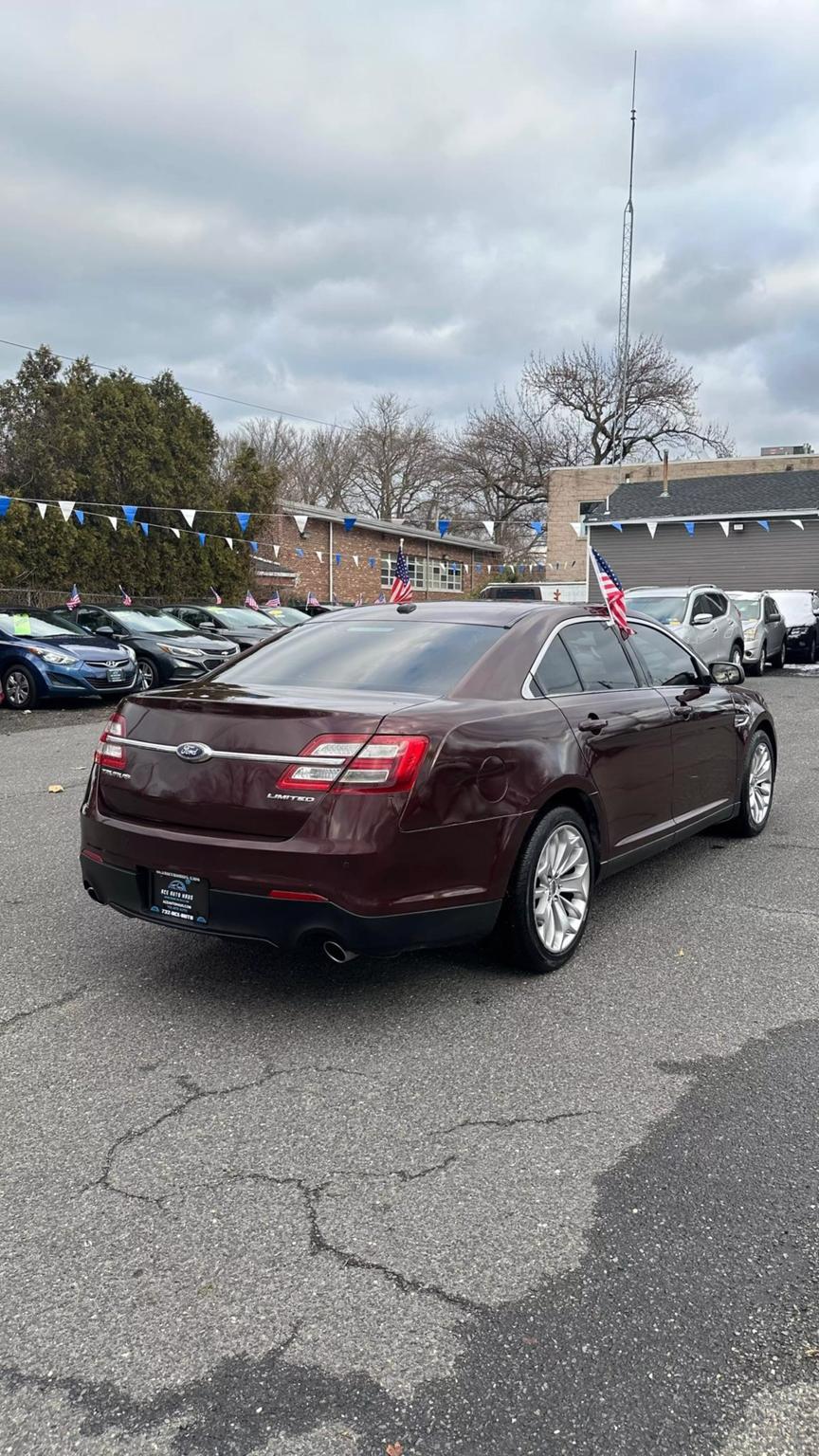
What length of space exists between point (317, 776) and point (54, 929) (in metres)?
2.01

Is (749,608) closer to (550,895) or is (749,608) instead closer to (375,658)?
(375,658)

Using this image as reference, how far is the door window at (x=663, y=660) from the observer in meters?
5.46

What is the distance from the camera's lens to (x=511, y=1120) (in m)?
2.98

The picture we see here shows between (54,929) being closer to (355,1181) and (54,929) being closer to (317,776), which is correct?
(317,776)

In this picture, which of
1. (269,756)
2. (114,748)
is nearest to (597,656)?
(269,756)

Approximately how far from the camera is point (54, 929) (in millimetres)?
4719

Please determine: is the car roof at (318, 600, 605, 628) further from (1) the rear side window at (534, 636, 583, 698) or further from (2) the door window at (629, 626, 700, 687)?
(2) the door window at (629, 626, 700, 687)

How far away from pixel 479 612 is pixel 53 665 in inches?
418

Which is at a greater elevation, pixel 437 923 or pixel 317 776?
pixel 317 776

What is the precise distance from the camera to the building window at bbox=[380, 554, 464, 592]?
4041cm

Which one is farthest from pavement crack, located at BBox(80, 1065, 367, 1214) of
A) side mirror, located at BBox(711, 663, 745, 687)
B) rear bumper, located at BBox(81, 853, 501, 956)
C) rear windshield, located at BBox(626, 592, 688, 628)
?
rear windshield, located at BBox(626, 592, 688, 628)

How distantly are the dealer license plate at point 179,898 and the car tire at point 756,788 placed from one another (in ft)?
12.4

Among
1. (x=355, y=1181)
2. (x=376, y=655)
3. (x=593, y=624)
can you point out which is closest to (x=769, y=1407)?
(x=355, y=1181)

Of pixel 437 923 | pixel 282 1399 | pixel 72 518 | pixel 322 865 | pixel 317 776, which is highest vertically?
pixel 72 518
